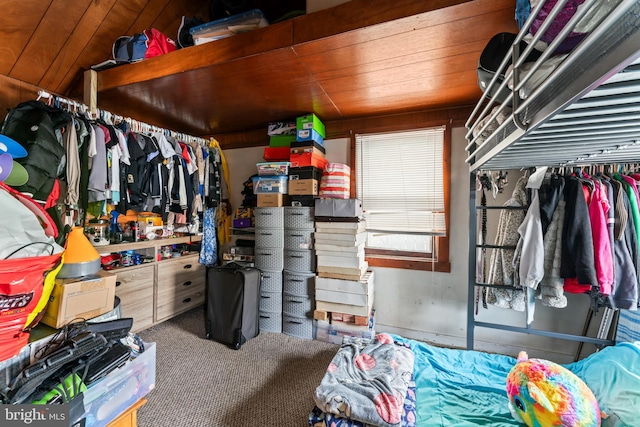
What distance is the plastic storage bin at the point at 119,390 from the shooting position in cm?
100

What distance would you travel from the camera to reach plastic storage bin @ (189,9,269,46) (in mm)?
1595

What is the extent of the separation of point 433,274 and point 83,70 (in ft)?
12.1

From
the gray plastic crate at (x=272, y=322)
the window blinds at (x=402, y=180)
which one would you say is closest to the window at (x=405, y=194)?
the window blinds at (x=402, y=180)

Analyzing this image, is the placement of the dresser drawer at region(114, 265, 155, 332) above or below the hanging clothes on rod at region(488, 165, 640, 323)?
below

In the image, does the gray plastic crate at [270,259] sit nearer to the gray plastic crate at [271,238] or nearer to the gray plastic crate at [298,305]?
the gray plastic crate at [271,238]

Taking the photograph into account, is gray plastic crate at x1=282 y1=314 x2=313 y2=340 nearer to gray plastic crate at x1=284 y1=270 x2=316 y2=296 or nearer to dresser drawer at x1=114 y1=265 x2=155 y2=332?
gray plastic crate at x1=284 y1=270 x2=316 y2=296

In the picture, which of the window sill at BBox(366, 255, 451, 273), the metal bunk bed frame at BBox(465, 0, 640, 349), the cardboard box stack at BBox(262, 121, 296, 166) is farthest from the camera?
the cardboard box stack at BBox(262, 121, 296, 166)

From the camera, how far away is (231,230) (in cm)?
315

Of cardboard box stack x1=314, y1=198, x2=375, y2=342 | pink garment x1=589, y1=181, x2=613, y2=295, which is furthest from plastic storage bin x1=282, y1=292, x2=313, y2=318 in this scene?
pink garment x1=589, y1=181, x2=613, y2=295

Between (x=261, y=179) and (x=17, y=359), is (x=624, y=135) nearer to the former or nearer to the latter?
(x=261, y=179)

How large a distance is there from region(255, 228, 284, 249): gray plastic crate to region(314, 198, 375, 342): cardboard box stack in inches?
14.6

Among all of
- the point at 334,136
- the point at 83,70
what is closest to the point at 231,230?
the point at 334,136

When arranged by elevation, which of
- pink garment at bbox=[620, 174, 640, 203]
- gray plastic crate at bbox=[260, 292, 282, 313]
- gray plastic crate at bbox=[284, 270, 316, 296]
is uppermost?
pink garment at bbox=[620, 174, 640, 203]

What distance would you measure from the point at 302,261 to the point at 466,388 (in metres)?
1.51
